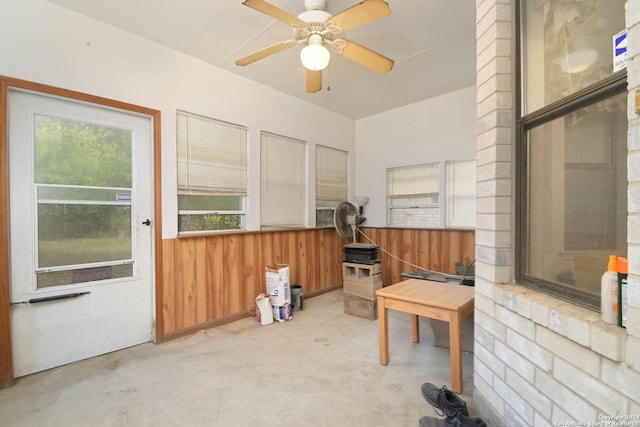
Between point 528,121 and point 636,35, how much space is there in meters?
0.62

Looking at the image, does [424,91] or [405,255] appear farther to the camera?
[405,255]

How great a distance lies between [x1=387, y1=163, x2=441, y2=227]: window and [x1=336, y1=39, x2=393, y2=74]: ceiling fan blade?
6.99ft

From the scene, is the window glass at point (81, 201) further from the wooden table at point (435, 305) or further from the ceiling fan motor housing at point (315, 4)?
the wooden table at point (435, 305)

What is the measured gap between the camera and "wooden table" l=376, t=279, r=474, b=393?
1.91 metres

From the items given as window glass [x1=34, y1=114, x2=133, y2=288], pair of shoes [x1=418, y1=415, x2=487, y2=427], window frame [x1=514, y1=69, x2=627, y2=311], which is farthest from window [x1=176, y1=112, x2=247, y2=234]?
window frame [x1=514, y1=69, x2=627, y2=311]

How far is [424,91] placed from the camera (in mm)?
3777

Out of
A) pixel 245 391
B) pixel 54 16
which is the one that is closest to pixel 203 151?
pixel 54 16

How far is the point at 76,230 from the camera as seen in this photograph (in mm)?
2346

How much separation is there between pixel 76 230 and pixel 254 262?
1.71m

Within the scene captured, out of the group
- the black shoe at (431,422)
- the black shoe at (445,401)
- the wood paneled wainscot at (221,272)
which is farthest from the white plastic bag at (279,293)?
the black shoe at (431,422)

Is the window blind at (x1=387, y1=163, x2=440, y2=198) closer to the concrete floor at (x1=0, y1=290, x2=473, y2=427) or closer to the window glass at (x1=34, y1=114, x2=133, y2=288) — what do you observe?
the concrete floor at (x1=0, y1=290, x2=473, y2=427)

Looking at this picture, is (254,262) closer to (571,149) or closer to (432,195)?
(432,195)

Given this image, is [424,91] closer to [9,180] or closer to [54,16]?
[54,16]

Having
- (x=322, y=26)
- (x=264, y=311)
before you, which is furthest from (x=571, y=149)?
(x=264, y=311)
